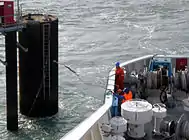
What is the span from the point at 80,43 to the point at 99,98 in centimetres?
1126

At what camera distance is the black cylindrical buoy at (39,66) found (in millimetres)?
17906

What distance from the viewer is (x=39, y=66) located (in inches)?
729

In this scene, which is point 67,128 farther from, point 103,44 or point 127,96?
point 103,44

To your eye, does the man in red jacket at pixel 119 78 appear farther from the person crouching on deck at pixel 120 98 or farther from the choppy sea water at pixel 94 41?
the choppy sea water at pixel 94 41

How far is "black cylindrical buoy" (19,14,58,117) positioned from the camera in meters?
17.9

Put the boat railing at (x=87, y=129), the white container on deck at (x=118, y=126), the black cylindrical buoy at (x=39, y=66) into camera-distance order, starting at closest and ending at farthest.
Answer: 1. the boat railing at (x=87, y=129)
2. the white container on deck at (x=118, y=126)
3. the black cylindrical buoy at (x=39, y=66)

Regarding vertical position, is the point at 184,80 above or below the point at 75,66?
above

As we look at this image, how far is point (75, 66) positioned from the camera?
27.9 m

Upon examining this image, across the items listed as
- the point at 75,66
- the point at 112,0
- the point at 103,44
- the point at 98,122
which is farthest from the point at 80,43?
the point at 98,122

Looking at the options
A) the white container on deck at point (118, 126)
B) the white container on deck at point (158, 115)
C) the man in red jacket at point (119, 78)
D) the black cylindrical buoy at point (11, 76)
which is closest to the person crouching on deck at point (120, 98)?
the white container on deck at point (158, 115)

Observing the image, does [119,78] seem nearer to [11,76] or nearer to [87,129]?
[87,129]

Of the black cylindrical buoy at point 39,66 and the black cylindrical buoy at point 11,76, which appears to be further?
the black cylindrical buoy at point 39,66

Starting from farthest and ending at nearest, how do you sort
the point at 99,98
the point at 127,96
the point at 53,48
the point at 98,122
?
1. the point at 99,98
2. the point at 53,48
3. the point at 127,96
4. the point at 98,122

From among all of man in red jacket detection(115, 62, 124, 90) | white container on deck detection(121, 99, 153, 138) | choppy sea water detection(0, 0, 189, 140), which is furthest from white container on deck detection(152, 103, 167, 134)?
choppy sea water detection(0, 0, 189, 140)
